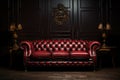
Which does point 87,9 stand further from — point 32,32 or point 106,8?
point 32,32

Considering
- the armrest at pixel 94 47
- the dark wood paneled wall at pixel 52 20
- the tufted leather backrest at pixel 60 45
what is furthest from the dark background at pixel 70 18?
the armrest at pixel 94 47

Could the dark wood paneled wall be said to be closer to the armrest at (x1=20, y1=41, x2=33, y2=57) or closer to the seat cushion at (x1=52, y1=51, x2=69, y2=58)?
the armrest at (x1=20, y1=41, x2=33, y2=57)

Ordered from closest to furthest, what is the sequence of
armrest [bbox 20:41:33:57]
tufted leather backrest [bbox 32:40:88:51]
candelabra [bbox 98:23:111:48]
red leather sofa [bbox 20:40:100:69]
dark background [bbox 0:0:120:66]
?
red leather sofa [bbox 20:40:100:69]
armrest [bbox 20:41:33:57]
tufted leather backrest [bbox 32:40:88:51]
candelabra [bbox 98:23:111:48]
dark background [bbox 0:0:120:66]

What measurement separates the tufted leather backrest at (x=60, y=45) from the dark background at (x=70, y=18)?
22.8 inches

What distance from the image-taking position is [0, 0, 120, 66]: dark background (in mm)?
7410

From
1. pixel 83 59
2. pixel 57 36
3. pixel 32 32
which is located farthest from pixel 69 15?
pixel 83 59

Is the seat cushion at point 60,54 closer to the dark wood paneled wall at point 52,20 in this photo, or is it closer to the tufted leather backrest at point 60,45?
the tufted leather backrest at point 60,45

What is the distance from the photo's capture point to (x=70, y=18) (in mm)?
7438

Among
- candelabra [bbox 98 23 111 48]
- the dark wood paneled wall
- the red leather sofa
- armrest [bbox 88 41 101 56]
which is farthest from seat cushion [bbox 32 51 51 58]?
candelabra [bbox 98 23 111 48]

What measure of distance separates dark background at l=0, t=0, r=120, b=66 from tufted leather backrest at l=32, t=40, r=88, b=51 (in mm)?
579

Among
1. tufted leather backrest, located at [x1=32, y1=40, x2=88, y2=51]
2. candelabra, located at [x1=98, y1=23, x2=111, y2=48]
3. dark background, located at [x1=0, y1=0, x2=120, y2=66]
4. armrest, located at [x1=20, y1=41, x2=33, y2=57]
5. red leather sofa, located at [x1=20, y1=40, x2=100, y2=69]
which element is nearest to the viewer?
red leather sofa, located at [x1=20, y1=40, x2=100, y2=69]

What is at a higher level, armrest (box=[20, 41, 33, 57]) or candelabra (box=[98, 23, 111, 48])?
candelabra (box=[98, 23, 111, 48])

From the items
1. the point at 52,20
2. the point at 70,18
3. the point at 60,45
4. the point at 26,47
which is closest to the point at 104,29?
the point at 70,18

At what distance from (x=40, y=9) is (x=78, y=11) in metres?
1.21
